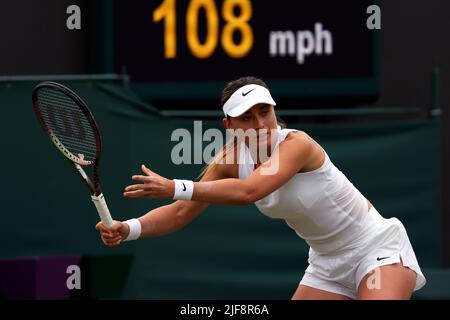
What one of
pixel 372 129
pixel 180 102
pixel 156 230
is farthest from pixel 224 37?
pixel 156 230

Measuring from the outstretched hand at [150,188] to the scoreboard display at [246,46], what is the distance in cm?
353

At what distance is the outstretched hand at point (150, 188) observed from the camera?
473 centimetres

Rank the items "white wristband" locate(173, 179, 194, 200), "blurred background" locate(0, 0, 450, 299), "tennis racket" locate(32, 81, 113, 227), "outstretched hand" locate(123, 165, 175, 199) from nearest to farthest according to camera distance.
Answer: "outstretched hand" locate(123, 165, 175, 199) < "white wristband" locate(173, 179, 194, 200) < "tennis racket" locate(32, 81, 113, 227) < "blurred background" locate(0, 0, 450, 299)

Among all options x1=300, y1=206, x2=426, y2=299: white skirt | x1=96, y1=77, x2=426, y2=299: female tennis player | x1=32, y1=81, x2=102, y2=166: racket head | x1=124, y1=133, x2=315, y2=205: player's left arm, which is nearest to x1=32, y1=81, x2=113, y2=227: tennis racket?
x1=32, y1=81, x2=102, y2=166: racket head

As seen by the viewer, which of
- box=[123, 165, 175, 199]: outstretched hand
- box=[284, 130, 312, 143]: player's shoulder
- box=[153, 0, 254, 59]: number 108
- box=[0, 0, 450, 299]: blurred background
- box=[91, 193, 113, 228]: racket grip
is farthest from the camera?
box=[153, 0, 254, 59]: number 108

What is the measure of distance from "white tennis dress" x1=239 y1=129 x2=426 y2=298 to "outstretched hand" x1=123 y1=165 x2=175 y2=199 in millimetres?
561

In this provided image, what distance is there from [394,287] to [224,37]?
348 centimetres

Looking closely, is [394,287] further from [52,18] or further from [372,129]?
[52,18]

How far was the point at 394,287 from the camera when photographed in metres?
5.18

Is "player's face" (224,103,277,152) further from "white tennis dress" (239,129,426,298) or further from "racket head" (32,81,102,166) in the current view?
"racket head" (32,81,102,166)

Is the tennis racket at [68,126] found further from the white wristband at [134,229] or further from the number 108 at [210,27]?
the number 108 at [210,27]

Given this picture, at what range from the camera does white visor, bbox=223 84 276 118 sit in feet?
16.6

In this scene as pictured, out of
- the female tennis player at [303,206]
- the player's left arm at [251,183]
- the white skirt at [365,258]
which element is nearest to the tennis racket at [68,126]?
the female tennis player at [303,206]

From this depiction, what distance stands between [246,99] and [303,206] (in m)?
0.51
